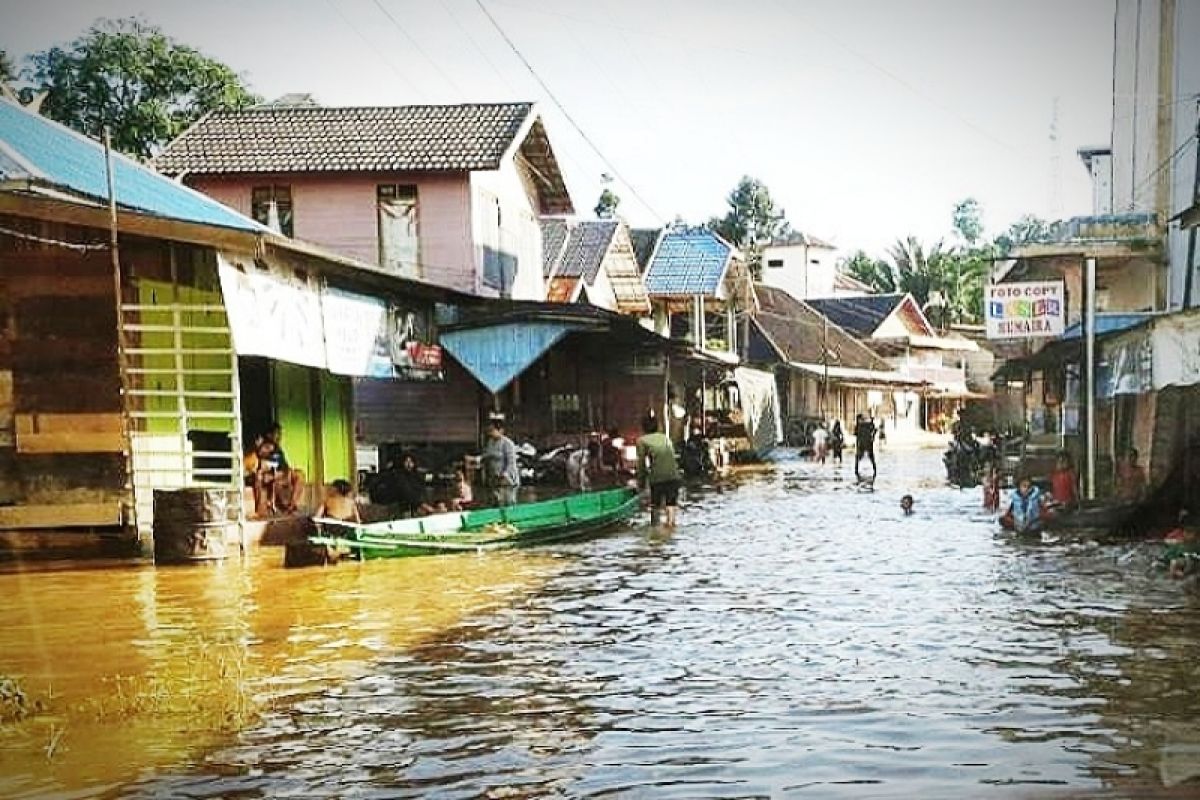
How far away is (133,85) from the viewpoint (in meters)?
29.8

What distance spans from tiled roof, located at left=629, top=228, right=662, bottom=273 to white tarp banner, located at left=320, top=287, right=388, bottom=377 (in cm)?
1885

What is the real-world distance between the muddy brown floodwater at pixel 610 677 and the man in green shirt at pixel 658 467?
328 centimetres

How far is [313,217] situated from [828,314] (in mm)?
34417

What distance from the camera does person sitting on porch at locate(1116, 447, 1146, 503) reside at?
47.6 feet

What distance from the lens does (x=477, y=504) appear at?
19562mm

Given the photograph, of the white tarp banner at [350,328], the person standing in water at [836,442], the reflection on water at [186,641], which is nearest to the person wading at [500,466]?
the white tarp banner at [350,328]

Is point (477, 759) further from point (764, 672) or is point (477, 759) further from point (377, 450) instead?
point (377, 450)

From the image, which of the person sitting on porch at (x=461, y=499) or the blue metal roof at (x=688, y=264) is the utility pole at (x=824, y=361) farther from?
the person sitting on porch at (x=461, y=499)

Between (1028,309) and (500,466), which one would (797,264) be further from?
(500,466)

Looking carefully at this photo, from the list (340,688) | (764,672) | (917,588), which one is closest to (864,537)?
(917,588)

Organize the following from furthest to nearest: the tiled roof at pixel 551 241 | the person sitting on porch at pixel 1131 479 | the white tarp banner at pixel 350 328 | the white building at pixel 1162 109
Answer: the tiled roof at pixel 551 241 < the white building at pixel 1162 109 < the white tarp banner at pixel 350 328 < the person sitting on porch at pixel 1131 479

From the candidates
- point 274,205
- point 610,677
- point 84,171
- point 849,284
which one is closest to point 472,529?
point 84,171

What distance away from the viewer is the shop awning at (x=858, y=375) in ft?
134

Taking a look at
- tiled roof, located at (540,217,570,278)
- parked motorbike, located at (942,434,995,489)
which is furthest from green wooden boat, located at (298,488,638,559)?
tiled roof, located at (540,217,570,278)
